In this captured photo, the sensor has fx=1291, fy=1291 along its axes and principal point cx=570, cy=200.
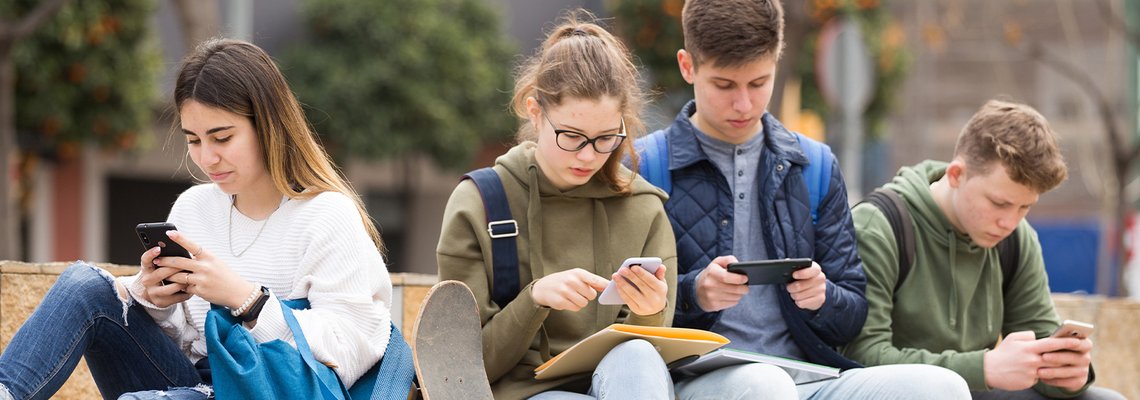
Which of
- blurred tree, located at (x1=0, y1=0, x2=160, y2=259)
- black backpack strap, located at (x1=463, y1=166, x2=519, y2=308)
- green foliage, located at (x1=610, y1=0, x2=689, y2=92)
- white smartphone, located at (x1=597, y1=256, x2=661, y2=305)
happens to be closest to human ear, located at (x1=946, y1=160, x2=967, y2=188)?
white smartphone, located at (x1=597, y1=256, x2=661, y2=305)

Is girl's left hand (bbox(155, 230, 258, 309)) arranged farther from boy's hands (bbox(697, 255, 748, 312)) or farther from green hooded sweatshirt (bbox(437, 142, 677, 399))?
boy's hands (bbox(697, 255, 748, 312))

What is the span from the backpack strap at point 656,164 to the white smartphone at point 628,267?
68cm

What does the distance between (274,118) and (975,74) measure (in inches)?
852

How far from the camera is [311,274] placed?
312cm

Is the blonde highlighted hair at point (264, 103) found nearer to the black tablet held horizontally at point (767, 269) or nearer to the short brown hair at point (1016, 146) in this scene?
the black tablet held horizontally at point (767, 269)

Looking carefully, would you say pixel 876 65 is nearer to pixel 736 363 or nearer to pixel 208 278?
pixel 736 363

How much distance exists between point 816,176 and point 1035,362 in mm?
787

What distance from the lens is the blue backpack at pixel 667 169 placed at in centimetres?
371

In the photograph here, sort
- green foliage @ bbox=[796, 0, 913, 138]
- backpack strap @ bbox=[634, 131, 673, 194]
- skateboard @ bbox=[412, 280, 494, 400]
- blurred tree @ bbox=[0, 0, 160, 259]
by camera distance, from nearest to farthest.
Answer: skateboard @ bbox=[412, 280, 494, 400], backpack strap @ bbox=[634, 131, 673, 194], blurred tree @ bbox=[0, 0, 160, 259], green foliage @ bbox=[796, 0, 913, 138]

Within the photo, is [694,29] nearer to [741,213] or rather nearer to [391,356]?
[741,213]

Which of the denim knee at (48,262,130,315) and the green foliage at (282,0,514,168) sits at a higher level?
the denim knee at (48,262,130,315)

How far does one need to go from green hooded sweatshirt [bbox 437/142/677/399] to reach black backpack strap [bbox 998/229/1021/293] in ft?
3.83

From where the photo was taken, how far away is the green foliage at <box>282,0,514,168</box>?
1264 cm

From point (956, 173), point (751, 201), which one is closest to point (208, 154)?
point (751, 201)
